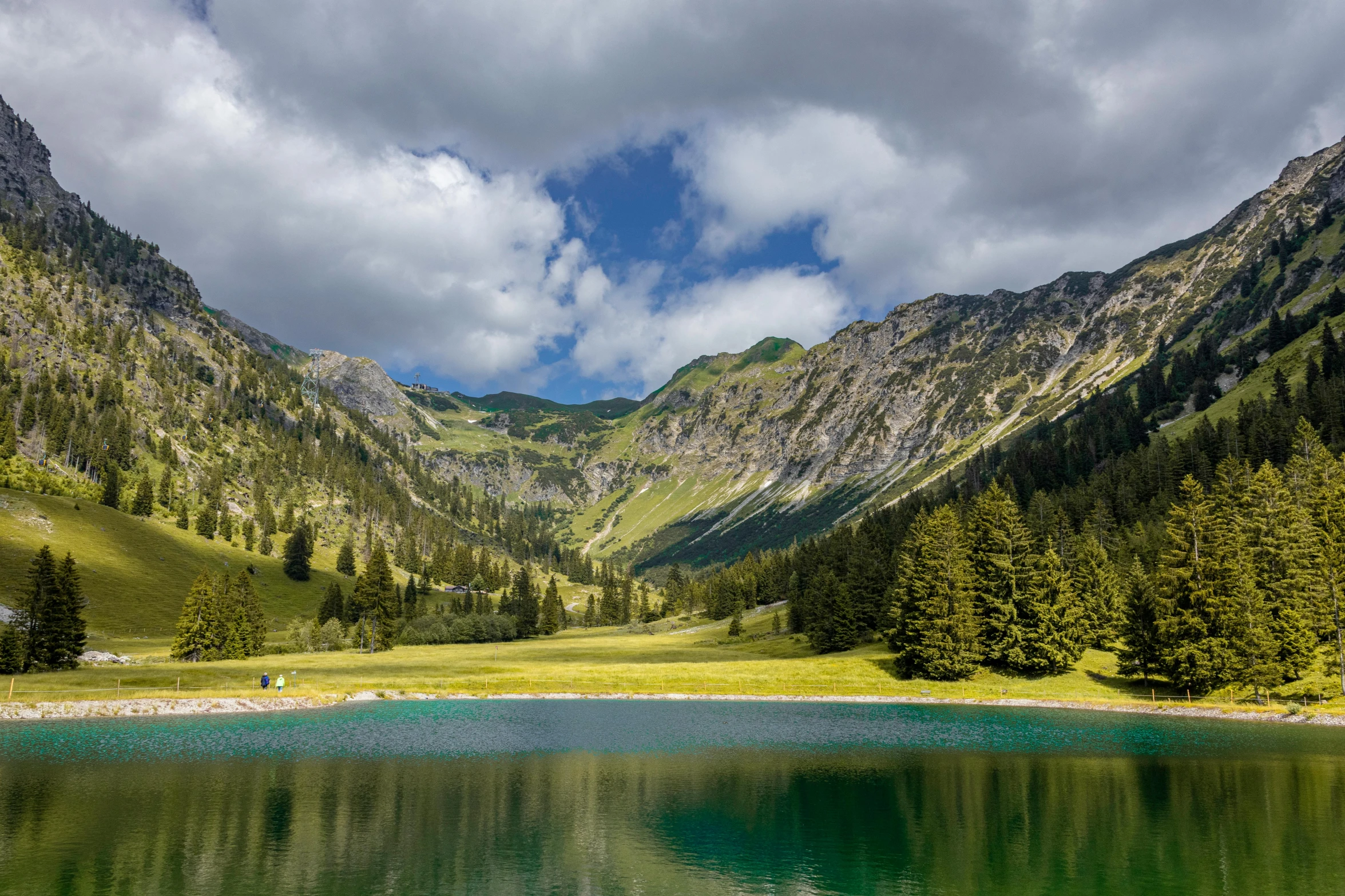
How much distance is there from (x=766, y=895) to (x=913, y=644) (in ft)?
250

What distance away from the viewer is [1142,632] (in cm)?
8081

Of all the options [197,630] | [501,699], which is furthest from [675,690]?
[197,630]

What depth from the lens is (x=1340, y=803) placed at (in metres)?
33.6

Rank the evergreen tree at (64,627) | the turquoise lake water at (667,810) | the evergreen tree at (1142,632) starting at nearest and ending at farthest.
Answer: the turquoise lake water at (667,810) → the evergreen tree at (1142,632) → the evergreen tree at (64,627)

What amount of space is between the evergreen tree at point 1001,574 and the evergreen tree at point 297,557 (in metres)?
168

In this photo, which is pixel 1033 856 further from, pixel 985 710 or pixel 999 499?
pixel 999 499

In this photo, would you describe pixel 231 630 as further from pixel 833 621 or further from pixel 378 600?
pixel 833 621

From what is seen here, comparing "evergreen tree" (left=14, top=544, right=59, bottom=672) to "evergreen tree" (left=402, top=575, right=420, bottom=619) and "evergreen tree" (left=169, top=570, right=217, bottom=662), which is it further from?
"evergreen tree" (left=402, top=575, right=420, bottom=619)

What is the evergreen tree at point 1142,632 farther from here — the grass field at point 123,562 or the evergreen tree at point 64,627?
the grass field at point 123,562

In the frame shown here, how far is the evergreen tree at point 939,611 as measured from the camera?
296 feet

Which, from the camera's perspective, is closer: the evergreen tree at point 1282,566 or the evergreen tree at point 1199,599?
the evergreen tree at point 1282,566

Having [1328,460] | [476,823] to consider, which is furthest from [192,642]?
[1328,460]

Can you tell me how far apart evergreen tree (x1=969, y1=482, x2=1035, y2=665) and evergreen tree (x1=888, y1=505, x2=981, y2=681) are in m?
1.65

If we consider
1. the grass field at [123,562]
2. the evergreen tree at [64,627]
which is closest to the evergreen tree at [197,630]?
the evergreen tree at [64,627]
